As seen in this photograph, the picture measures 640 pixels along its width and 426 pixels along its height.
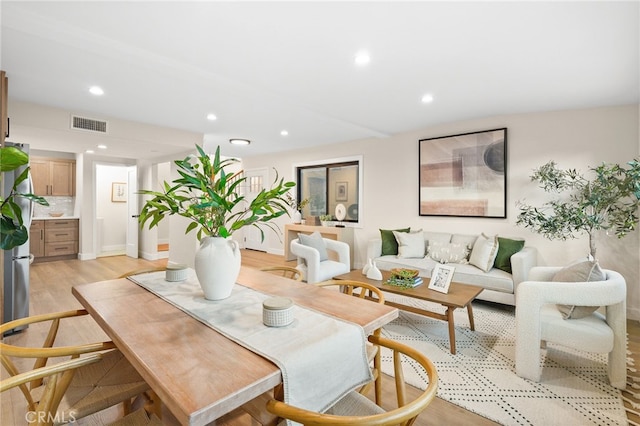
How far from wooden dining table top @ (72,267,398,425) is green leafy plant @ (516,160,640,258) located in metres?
2.98

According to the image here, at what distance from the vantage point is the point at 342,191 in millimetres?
6086

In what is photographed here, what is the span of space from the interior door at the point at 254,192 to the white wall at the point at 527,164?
2.86 m

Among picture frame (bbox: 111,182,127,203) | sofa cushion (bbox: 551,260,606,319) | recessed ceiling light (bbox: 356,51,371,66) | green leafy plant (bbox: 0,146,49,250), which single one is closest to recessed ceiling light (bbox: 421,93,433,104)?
recessed ceiling light (bbox: 356,51,371,66)

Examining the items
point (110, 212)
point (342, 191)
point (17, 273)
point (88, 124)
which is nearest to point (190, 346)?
point (17, 273)

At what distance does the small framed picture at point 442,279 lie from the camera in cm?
277

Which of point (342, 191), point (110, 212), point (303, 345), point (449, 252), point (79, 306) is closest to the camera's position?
point (303, 345)

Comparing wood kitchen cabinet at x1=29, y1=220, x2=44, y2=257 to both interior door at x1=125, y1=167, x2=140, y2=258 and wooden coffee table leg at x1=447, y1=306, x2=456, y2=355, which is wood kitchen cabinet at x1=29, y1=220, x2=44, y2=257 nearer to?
interior door at x1=125, y1=167, x2=140, y2=258

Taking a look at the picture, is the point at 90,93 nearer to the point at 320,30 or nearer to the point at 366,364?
the point at 320,30

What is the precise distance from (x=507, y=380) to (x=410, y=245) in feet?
7.58

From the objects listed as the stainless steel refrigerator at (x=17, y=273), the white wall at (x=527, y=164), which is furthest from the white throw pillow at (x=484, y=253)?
the stainless steel refrigerator at (x=17, y=273)

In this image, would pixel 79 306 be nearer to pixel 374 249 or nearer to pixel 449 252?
pixel 374 249

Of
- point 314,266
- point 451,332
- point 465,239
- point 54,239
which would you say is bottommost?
point 451,332

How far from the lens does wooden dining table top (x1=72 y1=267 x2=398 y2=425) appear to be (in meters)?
0.80

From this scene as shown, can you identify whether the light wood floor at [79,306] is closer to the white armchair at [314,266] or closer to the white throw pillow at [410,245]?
the white armchair at [314,266]
